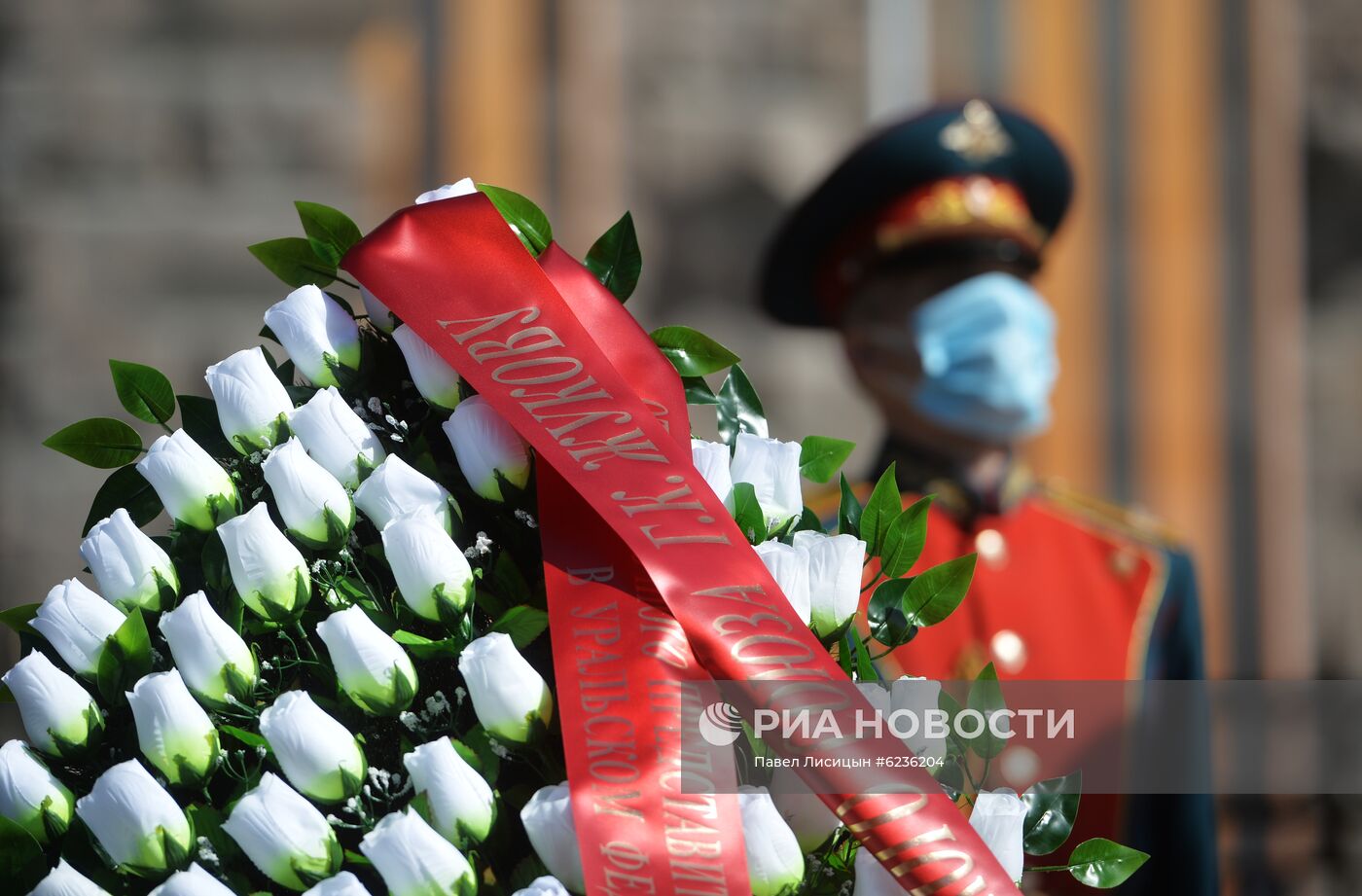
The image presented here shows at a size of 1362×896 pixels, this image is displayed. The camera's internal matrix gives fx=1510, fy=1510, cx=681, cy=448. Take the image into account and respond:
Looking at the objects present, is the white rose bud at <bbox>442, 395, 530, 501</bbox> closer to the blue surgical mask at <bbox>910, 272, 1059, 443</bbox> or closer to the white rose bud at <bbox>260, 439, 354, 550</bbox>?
the white rose bud at <bbox>260, 439, 354, 550</bbox>

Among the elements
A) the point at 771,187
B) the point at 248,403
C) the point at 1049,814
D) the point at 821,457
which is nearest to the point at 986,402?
the point at 821,457

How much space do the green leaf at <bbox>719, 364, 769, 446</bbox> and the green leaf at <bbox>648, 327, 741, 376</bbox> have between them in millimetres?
11

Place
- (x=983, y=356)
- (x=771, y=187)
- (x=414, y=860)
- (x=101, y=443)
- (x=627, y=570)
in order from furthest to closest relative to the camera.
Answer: (x=771, y=187) < (x=983, y=356) < (x=101, y=443) < (x=627, y=570) < (x=414, y=860)

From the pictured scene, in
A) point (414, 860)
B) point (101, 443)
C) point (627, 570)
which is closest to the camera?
point (414, 860)

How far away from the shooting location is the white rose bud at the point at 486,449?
0.77m

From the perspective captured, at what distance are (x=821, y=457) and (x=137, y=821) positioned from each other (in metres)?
0.41

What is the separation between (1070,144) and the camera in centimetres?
312

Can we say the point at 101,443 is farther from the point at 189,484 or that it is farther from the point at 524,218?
the point at 524,218

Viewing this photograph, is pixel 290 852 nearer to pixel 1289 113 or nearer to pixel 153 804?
pixel 153 804

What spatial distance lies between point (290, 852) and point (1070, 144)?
2.76 metres

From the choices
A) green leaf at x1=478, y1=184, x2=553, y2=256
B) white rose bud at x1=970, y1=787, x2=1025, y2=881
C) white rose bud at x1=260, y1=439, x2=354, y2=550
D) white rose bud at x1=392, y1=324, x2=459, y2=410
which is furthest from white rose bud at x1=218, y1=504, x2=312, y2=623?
white rose bud at x1=970, y1=787, x2=1025, y2=881

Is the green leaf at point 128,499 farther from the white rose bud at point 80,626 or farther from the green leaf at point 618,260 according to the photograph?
the green leaf at point 618,260

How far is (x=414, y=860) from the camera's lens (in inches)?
25.6

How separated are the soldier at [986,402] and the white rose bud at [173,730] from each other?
3.45 feet
